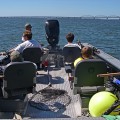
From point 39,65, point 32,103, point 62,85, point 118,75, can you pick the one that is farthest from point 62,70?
point 118,75

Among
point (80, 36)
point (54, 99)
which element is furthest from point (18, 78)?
point (80, 36)

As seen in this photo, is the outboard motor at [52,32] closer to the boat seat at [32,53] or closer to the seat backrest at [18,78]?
the boat seat at [32,53]

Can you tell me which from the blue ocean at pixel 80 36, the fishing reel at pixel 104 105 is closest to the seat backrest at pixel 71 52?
the fishing reel at pixel 104 105

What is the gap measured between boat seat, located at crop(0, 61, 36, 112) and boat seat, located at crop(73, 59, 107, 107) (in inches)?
23.0

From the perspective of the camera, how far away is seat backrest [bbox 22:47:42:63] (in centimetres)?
630

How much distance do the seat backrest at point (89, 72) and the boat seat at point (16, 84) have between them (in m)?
0.58

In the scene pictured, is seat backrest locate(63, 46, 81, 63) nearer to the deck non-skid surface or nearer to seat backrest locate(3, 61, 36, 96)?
the deck non-skid surface

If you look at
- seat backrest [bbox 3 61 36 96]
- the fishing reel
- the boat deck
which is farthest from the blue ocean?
the fishing reel

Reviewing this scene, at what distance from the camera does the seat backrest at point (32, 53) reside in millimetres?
6305

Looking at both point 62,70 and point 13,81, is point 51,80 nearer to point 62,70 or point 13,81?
point 62,70

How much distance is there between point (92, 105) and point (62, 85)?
6.93 ft

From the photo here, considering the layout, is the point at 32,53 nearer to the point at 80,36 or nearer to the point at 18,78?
the point at 18,78

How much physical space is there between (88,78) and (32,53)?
79.8 inches

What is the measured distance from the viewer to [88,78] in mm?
4559
